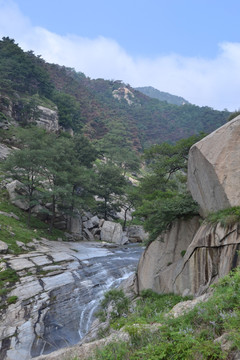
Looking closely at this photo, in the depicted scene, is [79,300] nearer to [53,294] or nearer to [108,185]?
[53,294]

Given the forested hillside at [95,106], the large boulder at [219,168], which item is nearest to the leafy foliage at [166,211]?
the large boulder at [219,168]

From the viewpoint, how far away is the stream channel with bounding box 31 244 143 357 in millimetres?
12650

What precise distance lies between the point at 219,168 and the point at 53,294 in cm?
1318

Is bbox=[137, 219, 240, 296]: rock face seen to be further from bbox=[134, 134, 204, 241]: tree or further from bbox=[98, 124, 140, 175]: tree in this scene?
bbox=[98, 124, 140, 175]: tree

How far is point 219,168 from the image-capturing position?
12305 mm

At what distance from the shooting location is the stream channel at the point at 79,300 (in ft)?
41.5

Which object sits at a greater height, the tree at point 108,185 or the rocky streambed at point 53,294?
the tree at point 108,185

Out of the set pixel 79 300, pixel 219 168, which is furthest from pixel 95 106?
pixel 219 168

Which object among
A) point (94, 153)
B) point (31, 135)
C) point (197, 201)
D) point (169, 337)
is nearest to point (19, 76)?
point (94, 153)

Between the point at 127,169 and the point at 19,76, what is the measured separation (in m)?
40.2

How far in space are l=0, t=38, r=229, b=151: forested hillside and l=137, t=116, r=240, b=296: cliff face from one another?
59878 millimetres

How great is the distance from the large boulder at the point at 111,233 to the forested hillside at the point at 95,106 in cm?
4017

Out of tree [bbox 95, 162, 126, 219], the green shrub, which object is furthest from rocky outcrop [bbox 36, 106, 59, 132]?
the green shrub

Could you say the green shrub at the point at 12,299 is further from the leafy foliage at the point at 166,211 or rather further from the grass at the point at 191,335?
the grass at the point at 191,335
